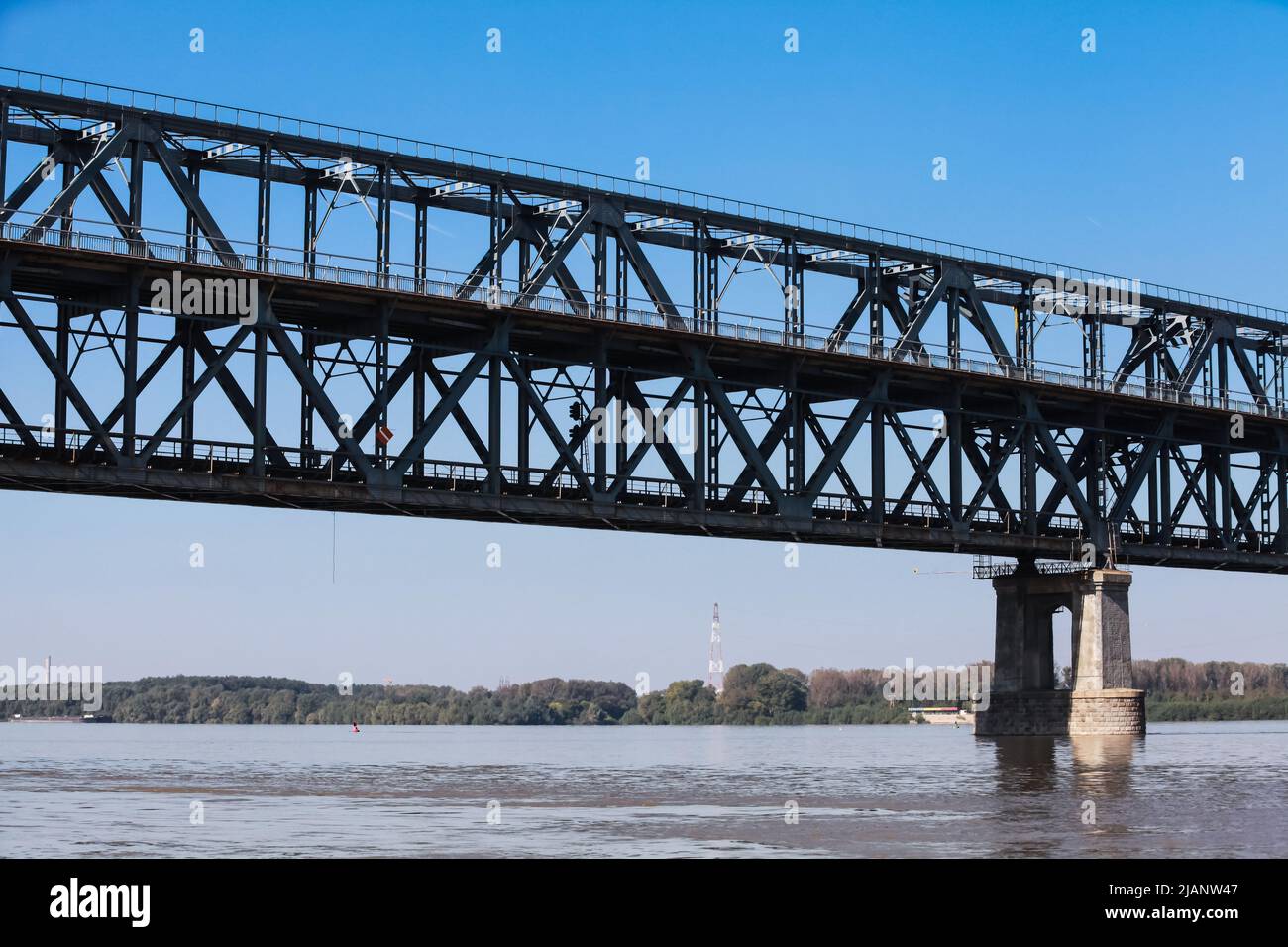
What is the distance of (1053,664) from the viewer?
370 feet

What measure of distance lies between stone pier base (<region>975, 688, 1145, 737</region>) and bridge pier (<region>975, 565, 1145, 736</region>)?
0.19ft

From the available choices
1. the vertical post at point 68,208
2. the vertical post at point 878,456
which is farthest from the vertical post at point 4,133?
the vertical post at point 878,456

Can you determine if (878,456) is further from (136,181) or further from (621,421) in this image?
(136,181)

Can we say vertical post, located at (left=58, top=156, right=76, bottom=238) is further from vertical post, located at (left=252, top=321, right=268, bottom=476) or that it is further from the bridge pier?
the bridge pier

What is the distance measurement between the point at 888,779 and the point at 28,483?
34622 millimetres

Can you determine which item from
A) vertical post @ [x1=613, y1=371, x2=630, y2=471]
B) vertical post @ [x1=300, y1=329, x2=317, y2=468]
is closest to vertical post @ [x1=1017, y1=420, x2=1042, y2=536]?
vertical post @ [x1=613, y1=371, x2=630, y2=471]

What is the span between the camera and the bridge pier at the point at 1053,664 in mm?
102625

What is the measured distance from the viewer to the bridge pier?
103 meters

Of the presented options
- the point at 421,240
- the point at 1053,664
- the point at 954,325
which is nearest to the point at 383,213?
the point at 421,240

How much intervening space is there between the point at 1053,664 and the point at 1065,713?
293 inches

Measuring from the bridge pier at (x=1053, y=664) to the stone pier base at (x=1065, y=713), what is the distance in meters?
0.06

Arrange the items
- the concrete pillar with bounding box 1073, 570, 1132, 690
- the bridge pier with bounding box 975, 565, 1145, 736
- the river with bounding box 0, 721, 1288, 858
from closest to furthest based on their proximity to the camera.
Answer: the river with bounding box 0, 721, 1288, 858 → the bridge pier with bounding box 975, 565, 1145, 736 → the concrete pillar with bounding box 1073, 570, 1132, 690

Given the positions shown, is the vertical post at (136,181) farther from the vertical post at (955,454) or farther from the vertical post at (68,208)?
the vertical post at (955,454)
